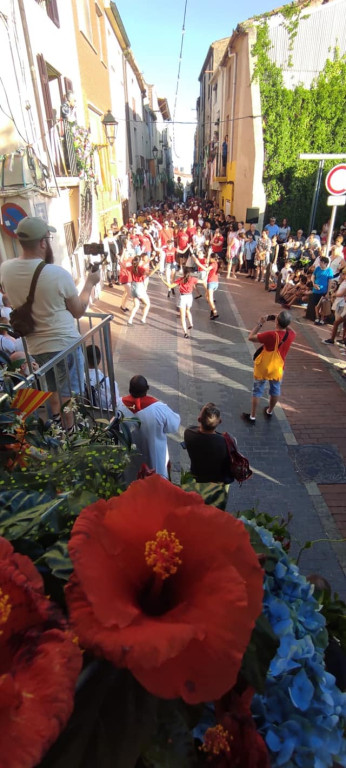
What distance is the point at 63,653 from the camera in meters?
0.65

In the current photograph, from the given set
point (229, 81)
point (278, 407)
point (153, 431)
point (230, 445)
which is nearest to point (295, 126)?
point (229, 81)

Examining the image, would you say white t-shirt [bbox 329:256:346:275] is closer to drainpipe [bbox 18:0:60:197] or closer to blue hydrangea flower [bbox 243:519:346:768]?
drainpipe [bbox 18:0:60:197]

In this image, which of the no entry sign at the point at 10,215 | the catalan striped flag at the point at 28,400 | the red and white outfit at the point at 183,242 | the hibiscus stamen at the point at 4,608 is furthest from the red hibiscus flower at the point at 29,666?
the red and white outfit at the point at 183,242

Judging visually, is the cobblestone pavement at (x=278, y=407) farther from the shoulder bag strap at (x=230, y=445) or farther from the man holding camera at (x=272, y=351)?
the man holding camera at (x=272, y=351)

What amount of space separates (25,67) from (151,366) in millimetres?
5958

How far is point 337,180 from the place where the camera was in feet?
31.8

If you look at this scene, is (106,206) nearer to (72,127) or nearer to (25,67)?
(72,127)

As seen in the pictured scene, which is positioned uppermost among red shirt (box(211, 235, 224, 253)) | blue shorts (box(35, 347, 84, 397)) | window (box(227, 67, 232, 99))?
window (box(227, 67, 232, 99))

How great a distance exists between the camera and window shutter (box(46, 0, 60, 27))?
9.46 meters

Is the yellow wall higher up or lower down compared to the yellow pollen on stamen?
higher up

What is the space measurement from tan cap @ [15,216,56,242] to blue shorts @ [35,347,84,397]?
0.86 m

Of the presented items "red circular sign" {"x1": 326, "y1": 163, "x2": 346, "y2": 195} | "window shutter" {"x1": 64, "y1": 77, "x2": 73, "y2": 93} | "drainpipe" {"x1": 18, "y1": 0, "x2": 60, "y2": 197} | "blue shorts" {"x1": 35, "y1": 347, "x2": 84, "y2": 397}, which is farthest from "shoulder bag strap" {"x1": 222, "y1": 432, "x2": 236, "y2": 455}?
A: "window shutter" {"x1": 64, "y1": 77, "x2": 73, "y2": 93}

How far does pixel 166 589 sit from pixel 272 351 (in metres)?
5.59

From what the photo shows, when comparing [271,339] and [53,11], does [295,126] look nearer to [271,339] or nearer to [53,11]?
[53,11]
